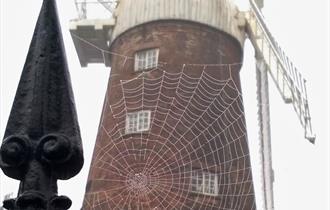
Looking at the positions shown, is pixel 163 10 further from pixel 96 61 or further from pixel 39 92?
pixel 39 92

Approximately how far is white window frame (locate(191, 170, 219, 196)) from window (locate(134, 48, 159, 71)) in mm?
3093

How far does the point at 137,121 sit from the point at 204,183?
2.14 metres

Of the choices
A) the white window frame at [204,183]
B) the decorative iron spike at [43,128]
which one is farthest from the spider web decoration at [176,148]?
the decorative iron spike at [43,128]

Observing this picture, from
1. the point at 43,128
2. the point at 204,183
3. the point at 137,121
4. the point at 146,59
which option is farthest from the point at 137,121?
the point at 43,128

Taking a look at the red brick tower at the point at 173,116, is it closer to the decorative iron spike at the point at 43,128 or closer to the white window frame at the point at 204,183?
the white window frame at the point at 204,183

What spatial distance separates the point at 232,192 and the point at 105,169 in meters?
2.90

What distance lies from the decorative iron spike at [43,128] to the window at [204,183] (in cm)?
1531

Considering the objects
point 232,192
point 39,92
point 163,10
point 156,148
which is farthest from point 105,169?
point 39,92

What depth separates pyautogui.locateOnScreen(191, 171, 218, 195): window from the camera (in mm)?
A: 17438

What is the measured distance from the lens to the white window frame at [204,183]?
17438 millimetres

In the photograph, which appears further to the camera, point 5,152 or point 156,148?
point 156,148

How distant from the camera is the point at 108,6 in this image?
23.2 meters

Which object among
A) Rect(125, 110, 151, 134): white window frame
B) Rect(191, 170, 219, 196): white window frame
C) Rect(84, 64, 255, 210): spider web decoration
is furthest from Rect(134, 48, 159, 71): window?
Rect(191, 170, 219, 196): white window frame

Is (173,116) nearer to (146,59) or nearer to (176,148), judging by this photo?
(176,148)
